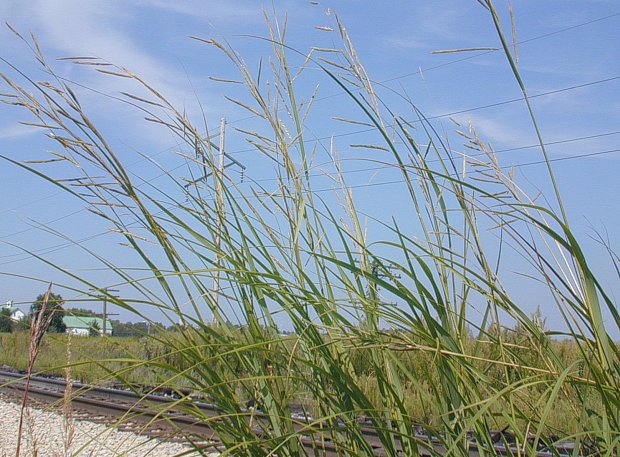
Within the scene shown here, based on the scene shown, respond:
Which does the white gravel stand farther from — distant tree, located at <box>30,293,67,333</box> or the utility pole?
the utility pole

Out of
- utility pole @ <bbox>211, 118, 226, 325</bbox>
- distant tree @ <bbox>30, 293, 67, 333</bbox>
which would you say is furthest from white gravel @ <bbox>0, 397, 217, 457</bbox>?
utility pole @ <bbox>211, 118, 226, 325</bbox>

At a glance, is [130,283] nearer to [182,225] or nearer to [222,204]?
[182,225]

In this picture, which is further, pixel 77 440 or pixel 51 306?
pixel 77 440

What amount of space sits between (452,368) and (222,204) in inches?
26.6

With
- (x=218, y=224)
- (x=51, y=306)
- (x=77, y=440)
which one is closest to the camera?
(x=218, y=224)

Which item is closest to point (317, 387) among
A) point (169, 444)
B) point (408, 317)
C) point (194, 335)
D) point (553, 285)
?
point (408, 317)

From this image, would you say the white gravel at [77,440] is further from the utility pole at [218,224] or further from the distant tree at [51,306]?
the utility pole at [218,224]

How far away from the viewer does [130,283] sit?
148 centimetres

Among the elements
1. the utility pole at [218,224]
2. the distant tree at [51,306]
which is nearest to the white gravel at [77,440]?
the distant tree at [51,306]

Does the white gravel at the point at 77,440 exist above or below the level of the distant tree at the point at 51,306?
below

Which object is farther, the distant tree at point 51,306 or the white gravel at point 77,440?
the white gravel at point 77,440

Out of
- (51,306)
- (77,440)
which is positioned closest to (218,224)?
(51,306)

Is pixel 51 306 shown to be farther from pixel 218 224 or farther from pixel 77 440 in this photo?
pixel 77 440

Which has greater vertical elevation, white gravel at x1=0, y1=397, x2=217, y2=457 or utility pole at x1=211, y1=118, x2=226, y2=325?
utility pole at x1=211, y1=118, x2=226, y2=325
